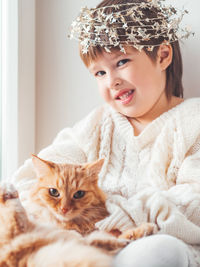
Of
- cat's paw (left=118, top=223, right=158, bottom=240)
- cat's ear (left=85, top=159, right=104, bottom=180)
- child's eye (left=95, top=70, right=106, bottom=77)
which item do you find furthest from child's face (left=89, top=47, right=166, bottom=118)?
cat's paw (left=118, top=223, right=158, bottom=240)

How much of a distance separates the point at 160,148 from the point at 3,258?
1.53ft

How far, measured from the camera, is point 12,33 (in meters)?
1.21

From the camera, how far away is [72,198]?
676 millimetres

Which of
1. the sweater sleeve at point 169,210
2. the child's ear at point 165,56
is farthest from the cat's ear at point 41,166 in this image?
the child's ear at point 165,56

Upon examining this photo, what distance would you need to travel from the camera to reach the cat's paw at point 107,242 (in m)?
0.60

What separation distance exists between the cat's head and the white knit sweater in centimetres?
4

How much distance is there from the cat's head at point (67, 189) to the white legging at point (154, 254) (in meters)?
0.13

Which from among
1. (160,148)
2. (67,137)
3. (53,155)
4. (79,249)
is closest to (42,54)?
(67,137)

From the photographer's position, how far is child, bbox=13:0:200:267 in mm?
858

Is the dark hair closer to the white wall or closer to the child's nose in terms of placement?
the child's nose

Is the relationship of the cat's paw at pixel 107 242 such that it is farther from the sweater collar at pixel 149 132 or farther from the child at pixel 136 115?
the sweater collar at pixel 149 132

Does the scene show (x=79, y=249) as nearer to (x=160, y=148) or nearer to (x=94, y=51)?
(x=160, y=148)

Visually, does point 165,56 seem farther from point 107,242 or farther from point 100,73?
point 107,242

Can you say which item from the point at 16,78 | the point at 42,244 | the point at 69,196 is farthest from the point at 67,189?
the point at 16,78
